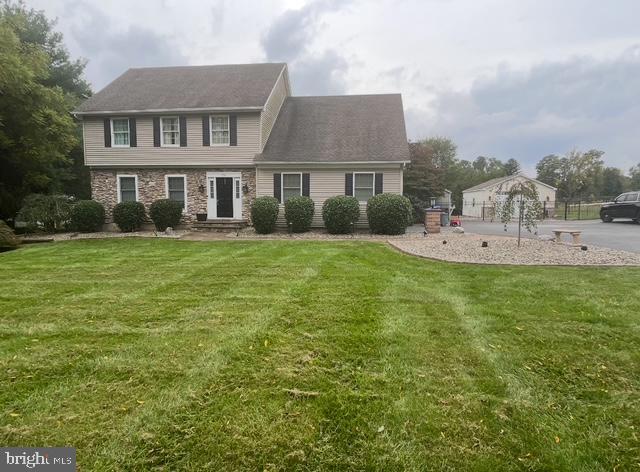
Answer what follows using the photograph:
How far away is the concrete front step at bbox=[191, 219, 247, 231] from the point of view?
14.4 metres

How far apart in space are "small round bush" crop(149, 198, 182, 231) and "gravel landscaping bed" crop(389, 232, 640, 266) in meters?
8.51

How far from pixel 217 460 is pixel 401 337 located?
2159 millimetres

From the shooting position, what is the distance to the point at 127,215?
1391 centimetres

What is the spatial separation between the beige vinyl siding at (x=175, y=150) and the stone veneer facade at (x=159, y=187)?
1.09 ft

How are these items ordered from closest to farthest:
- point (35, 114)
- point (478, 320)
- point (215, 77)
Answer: point (478, 320) < point (35, 114) < point (215, 77)

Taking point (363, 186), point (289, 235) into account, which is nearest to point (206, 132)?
point (289, 235)

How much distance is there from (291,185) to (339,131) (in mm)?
3343

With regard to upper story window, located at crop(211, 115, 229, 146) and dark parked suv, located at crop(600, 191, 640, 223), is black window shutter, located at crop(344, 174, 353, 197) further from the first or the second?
dark parked suv, located at crop(600, 191, 640, 223)

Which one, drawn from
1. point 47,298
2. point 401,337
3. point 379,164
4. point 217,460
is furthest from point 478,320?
point 379,164

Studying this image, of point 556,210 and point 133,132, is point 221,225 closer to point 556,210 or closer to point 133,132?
point 133,132

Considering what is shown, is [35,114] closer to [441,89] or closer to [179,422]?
[179,422]

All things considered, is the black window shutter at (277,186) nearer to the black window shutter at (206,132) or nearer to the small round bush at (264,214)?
the small round bush at (264,214)

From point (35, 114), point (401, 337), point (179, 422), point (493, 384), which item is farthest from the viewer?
point (35, 114)

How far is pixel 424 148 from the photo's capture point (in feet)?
83.0
